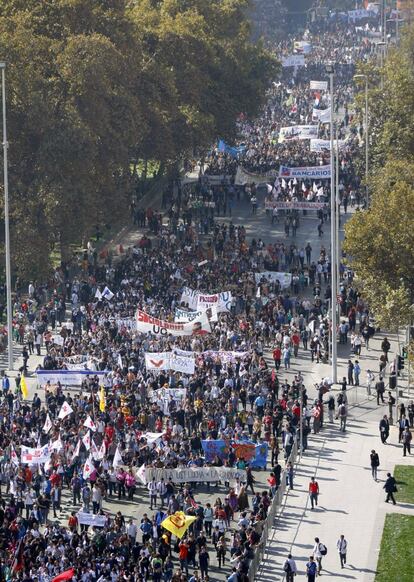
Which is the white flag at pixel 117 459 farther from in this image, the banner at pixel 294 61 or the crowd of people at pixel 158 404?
the banner at pixel 294 61

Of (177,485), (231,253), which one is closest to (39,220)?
(231,253)

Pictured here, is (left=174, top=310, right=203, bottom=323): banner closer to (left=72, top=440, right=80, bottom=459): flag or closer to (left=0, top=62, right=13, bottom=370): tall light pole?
(left=0, top=62, right=13, bottom=370): tall light pole

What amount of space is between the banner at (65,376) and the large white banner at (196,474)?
28.1 feet

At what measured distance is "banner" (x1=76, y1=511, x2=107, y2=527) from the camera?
57469 mm

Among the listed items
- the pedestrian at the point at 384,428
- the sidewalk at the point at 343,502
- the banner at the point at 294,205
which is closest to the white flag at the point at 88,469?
the sidewalk at the point at 343,502

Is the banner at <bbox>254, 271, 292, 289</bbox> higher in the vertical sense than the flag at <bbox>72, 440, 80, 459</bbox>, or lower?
higher

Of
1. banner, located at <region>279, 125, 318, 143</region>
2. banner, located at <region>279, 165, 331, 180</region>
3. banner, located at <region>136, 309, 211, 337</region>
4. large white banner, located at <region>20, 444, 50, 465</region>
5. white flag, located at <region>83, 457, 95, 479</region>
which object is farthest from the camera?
banner, located at <region>279, 125, 318, 143</region>

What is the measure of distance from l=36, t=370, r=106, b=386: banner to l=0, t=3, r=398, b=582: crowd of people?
13 centimetres

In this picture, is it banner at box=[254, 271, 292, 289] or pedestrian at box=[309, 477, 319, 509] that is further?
banner at box=[254, 271, 292, 289]

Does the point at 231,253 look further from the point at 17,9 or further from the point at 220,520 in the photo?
the point at 220,520

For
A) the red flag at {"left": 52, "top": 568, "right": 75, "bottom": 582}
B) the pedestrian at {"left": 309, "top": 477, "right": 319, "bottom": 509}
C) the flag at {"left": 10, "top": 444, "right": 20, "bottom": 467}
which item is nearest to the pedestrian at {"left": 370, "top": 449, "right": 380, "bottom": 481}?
the pedestrian at {"left": 309, "top": 477, "right": 319, "bottom": 509}

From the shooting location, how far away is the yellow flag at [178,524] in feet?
184

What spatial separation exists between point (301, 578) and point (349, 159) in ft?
193

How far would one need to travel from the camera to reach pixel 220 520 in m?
57.9
